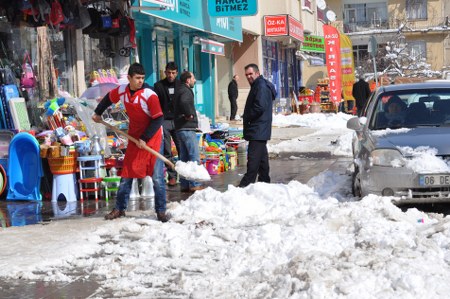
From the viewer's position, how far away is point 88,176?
432 inches

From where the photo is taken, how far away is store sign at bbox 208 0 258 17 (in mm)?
19453

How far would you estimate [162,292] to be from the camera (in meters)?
5.92

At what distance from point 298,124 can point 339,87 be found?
5.66 meters

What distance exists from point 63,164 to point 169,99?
213 cm

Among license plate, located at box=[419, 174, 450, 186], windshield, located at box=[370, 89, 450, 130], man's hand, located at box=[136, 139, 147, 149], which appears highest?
windshield, located at box=[370, 89, 450, 130]

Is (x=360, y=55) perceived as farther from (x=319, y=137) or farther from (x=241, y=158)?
(x=241, y=158)

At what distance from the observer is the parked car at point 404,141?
8.63 metres

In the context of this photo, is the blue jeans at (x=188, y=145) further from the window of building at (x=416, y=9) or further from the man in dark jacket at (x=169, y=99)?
the window of building at (x=416, y=9)

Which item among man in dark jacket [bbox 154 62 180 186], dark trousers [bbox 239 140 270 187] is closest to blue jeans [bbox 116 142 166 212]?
dark trousers [bbox 239 140 270 187]

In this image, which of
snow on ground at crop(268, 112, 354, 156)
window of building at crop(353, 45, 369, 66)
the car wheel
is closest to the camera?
the car wheel

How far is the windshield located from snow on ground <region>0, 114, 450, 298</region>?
52.2 inches

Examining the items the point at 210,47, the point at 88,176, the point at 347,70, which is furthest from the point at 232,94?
the point at 88,176

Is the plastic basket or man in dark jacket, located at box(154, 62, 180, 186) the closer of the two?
the plastic basket

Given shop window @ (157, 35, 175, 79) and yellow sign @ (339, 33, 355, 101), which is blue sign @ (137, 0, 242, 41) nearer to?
shop window @ (157, 35, 175, 79)
